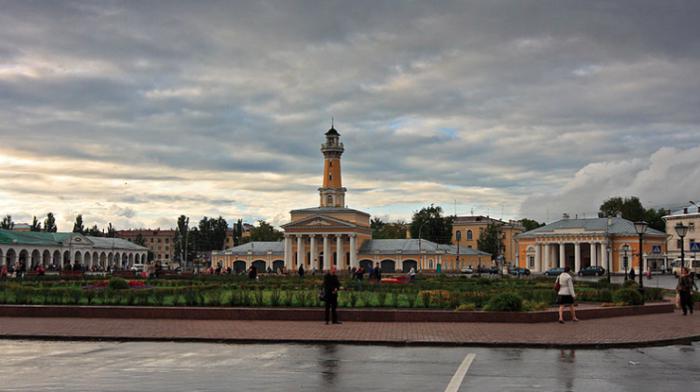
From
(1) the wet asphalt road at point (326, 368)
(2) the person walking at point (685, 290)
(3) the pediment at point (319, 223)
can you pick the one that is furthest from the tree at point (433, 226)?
(1) the wet asphalt road at point (326, 368)

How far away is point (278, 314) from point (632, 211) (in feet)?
392

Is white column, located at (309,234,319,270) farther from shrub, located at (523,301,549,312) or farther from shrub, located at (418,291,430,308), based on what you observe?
shrub, located at (523,301,549,312)

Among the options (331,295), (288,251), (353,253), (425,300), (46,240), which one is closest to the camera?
(331,295)

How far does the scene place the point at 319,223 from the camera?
10744cm

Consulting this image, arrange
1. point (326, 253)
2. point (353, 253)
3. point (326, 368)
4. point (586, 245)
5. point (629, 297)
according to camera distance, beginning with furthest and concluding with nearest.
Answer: point (326, 253), point (353, 253), point (586, 245), point (629, 297), point (326, 368)

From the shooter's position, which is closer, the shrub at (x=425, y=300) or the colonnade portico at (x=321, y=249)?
the shrub at (x=425, y=300)

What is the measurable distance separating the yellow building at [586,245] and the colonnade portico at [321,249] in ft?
77.2

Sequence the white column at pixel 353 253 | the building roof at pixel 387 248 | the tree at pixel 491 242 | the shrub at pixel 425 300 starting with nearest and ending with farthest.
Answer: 1. the shrub at pixel 425 300
2. the building roof at pixel 387 248
3. the white column at pixel 353 253
4. the tree at pixel 491 242

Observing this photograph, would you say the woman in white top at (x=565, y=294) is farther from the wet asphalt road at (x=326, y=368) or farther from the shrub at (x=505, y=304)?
the wet asphalt road at (x=326, y=368)

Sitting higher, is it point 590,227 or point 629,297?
point 590,227

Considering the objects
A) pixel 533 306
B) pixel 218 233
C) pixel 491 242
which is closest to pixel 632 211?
pixel 491 242

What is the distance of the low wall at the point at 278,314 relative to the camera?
70.3 feet

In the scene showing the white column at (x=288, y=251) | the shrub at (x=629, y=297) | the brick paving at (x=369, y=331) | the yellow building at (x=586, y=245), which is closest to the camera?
the brick paving at (x=369, y=331)

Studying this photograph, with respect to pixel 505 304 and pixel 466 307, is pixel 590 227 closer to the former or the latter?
pixel 466 307
